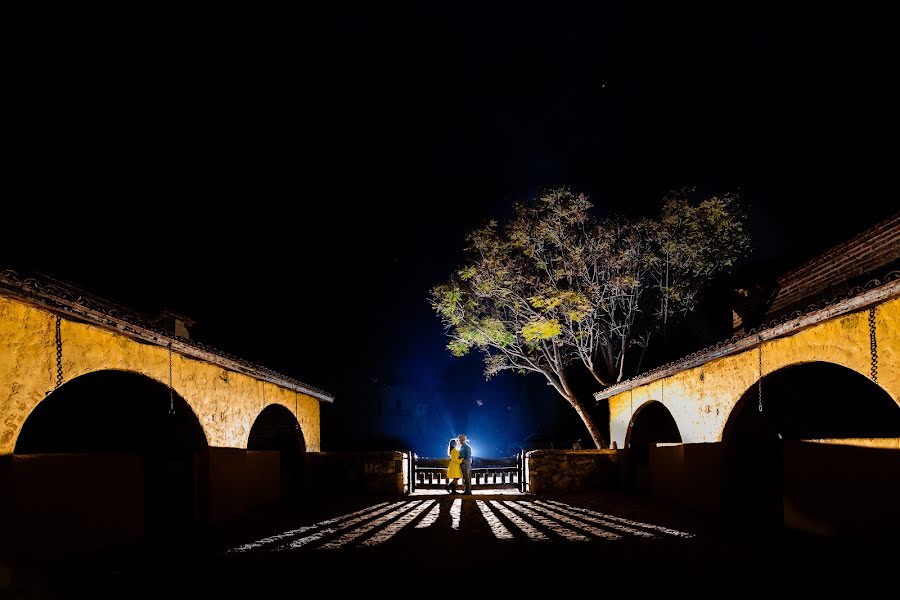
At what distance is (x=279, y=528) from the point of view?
32.3 ft

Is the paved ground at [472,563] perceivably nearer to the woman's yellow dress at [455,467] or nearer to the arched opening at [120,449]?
the arched opening at [120,449]

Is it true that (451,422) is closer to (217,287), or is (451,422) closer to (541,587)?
(217,287)

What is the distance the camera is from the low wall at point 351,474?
16266 mm

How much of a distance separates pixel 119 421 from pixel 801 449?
1191cm

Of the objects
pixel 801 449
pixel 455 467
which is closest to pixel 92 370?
pixel 801 449

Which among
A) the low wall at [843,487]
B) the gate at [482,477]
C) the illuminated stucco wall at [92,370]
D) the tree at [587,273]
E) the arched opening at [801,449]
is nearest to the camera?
the illuminated stucco wall at [92,370]

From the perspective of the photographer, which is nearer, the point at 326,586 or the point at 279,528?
the point at 326,586

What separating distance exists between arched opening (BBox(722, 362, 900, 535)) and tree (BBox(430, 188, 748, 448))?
589 centimetres

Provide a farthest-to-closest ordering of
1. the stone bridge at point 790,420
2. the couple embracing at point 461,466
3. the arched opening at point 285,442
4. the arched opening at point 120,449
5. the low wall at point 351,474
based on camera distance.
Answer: the couple embracing at point 461,466 → the low wall at point 351,474 → the arched opening at point 285,442 → the arched opening at point 120,449 → the stone bridge at point 790,420

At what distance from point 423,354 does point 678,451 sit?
33.7m

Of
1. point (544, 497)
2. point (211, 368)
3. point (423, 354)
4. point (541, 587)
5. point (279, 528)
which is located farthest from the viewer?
point (423, 354)

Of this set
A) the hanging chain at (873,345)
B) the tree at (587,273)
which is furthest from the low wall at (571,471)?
the hanging chain at (873,345)

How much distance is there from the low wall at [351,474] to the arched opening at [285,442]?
462mm

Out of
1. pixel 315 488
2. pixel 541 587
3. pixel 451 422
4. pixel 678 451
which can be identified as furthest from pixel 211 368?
pixel 451 422
